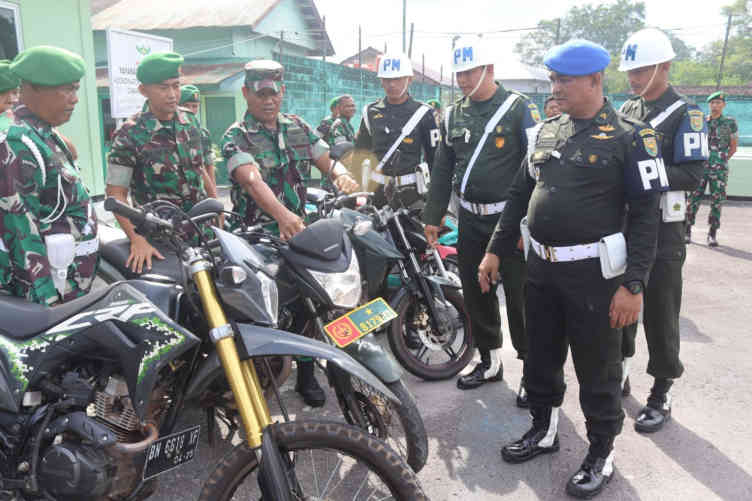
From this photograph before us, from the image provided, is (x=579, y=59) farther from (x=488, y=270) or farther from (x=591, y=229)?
(x=488, y=270)

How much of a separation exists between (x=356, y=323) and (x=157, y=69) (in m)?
2.01

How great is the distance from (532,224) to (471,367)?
68.0 inches

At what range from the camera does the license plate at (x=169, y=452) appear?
6.45ft

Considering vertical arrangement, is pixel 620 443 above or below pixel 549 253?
below

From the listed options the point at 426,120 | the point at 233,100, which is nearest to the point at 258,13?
the point at 233,100

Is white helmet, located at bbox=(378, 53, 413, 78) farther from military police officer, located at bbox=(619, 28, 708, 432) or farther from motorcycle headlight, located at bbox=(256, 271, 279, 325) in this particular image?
motorcycle headlight, located at bbox=(256, 271, 279, 325)

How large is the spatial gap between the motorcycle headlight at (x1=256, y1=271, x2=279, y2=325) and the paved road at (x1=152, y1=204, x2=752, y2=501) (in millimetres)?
1258

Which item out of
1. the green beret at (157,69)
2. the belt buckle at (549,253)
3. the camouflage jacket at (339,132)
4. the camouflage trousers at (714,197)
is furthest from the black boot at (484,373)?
the camouflage trousers at (714,197)

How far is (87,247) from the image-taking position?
9.08 ft

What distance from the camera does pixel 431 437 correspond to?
10.6 ft

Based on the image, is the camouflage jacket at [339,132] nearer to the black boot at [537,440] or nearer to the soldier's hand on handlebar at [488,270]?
the soldier's hand on handlebar at [488,270]

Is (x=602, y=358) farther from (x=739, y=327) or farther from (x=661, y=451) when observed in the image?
(x=739, y=327)

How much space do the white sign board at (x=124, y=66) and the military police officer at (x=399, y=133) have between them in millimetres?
2784

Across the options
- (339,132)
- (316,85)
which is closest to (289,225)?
(339,132)
